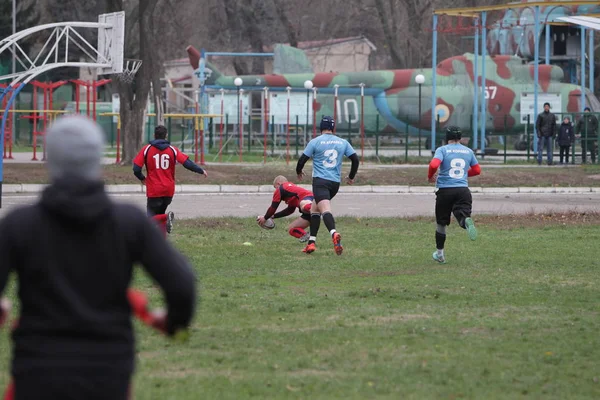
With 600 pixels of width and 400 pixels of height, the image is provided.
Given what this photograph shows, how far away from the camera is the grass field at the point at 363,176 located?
29359 mm

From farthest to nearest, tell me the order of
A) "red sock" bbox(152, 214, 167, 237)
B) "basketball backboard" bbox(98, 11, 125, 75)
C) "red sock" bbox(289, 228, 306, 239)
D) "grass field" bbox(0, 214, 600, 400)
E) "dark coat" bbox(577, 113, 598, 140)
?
"dark coat" bbox(577, 113, 598, 140)
"basketball backboard" bbox(98, 11, 125, 75)
"red sock" bbox(289, 228, 306, 239)
"red sock" bbox(152, 214, 167, 237)
"grass field" bbox(0, 214, 600, 400)

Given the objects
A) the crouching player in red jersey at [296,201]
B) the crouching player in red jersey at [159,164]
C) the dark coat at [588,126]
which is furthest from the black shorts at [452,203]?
the dark coat at [588,126]

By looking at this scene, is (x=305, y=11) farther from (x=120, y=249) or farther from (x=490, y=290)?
(x=120, y=249)

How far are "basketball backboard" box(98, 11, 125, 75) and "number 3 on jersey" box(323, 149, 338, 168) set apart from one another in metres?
15.7

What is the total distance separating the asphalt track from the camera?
21938 mm

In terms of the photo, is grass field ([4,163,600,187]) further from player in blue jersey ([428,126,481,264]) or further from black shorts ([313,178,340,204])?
player in blue jersey ([428,126,481,264])

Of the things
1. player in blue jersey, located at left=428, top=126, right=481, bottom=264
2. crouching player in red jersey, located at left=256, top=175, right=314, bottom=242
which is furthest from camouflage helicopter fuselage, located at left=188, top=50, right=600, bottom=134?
player in blue jersey, located at left=428, top=126, right=481, bottom=264

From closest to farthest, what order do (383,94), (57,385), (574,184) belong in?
1. (57,385)
2. (574,184)
3. (383,94)

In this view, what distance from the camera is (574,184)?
30.4 metres

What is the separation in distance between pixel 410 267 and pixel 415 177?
17797mm

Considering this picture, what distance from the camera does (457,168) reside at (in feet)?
45.3

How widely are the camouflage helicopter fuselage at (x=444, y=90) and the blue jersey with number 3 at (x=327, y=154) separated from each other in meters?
29.1

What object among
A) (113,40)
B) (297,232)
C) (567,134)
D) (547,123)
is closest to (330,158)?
(297,232)

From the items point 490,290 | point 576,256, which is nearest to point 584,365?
point 490,290
